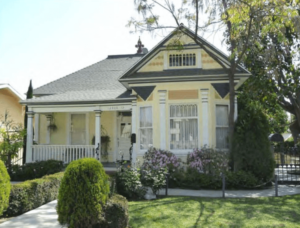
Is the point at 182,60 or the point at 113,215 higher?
the point at 182,60

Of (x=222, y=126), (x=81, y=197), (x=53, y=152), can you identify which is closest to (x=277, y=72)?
(x=222, y=126)

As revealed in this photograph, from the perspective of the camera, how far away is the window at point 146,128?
13.0 metres

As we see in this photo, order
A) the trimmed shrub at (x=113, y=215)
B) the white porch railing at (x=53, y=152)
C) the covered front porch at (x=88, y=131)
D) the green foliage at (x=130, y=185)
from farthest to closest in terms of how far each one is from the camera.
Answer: the covered front porch at (x=88, y=131)
the white porch railing at (x=53, y=152)
the green foliage at (x=130, y=185)
the trimmed shrub at (x=113, y=215)

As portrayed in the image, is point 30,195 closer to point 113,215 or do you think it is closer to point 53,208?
point 53,208

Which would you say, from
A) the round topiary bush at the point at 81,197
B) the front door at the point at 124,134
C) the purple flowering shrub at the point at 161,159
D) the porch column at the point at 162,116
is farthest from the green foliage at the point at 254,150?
Answer: the round topiary bush at the point at 81,197

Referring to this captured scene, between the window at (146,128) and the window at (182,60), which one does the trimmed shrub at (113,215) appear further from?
the window at (182,60)

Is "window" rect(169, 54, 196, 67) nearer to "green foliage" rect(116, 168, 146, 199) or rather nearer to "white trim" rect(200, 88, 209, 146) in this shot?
"white trim" rect(200, 88, 209, 146)

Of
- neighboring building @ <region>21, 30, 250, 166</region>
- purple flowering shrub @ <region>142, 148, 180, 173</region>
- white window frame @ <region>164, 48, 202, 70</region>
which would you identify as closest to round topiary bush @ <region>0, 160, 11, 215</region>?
purple flowering shrub @ <region>142, 148, 180, 173</region>

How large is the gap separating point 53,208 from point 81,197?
299 centimetres

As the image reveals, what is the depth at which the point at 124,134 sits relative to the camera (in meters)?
16.2

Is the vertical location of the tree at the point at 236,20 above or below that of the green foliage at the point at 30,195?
above

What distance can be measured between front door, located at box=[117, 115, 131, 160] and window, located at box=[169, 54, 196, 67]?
4.48 metres

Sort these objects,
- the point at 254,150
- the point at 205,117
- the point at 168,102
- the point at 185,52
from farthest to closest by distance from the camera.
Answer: the point at 185,52 → the point at 168,102 → the point at 205,117 → the point at 254,150

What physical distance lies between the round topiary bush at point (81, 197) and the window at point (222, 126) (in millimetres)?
7985
